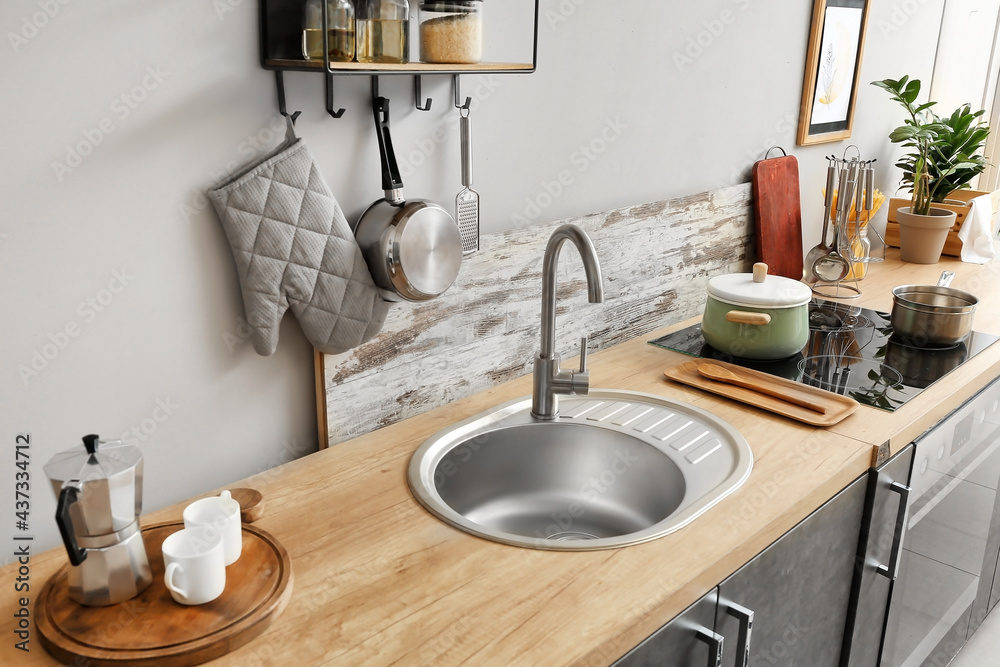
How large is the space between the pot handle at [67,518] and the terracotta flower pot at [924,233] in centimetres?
248

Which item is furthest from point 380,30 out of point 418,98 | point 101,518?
point 101,518

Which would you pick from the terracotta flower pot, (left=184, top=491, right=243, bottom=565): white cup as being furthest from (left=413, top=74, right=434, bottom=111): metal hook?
the terracotta flower pot

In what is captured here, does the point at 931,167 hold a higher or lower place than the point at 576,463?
higher

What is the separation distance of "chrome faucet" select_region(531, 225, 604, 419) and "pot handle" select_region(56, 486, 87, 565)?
0.77 meters

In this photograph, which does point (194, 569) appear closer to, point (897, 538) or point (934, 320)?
point (897, 538)

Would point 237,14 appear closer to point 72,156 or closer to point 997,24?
point 72,156

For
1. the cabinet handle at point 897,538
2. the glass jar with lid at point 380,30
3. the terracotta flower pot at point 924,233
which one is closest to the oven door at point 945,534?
the cabinet handle at point 897,538

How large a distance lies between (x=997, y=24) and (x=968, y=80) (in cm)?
26

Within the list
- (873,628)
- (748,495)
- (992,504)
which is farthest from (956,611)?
(748,495)

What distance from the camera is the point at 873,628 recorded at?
1.63 metres

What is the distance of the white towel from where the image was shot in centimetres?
262

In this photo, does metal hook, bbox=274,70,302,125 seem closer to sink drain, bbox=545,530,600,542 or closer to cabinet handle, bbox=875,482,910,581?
sink drain, bbox=545,530,600,542

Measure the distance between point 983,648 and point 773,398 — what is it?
43.7 inches

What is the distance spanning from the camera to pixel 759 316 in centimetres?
173
